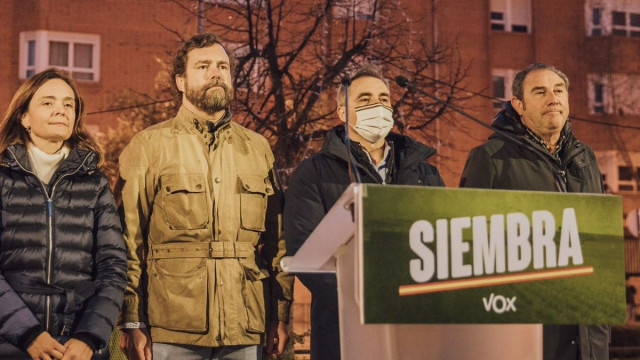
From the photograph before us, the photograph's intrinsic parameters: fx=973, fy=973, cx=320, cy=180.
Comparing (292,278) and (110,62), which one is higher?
(110,62)

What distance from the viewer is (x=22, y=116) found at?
4906 millimetres

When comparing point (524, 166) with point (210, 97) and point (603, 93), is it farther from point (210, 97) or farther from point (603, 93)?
point (603, 93)

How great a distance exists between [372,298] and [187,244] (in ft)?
6.63

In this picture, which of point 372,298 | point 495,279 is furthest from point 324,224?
point 495,279

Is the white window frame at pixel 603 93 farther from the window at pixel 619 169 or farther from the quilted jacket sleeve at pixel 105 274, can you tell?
→ the quilted jacket sleeve at pixel 105 274

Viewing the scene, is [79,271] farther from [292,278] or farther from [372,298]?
[372,298]

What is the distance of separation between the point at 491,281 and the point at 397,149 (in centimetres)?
207

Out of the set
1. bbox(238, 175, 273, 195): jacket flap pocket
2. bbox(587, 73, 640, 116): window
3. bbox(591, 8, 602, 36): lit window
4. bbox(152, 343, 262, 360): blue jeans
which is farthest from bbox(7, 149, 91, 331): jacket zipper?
bbox(591, 8, 602, 36): lit window

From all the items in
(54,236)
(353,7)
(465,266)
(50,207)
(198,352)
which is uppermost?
(353,7)

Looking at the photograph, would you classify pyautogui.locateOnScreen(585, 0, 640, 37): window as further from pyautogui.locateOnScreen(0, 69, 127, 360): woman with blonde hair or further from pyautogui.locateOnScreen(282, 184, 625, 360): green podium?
pyautogui.locateOnScreen(282, 184, 625, 360): green podium

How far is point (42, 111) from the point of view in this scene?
4.86m

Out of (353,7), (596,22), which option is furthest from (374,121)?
(596,22)

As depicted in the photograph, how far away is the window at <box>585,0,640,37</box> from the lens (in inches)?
1223

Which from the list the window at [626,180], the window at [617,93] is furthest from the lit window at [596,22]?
the window at [626,180]
